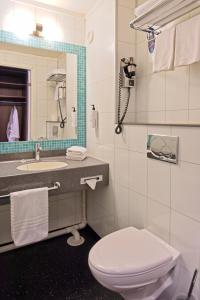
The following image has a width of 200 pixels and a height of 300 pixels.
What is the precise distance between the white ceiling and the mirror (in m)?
0.42

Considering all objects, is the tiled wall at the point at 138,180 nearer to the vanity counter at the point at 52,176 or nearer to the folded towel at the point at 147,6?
the vanity counter at the point at 52,176

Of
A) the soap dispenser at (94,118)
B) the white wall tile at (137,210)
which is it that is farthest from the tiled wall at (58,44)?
the white wall tile at (137,210)

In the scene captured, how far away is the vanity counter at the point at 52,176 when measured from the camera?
4.90 ft

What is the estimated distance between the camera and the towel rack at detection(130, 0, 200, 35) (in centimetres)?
123

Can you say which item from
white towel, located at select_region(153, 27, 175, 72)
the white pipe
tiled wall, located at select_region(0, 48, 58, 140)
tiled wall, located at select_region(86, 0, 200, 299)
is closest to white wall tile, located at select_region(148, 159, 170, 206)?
tiled wall, located at select_region(86, 0, 200, 299)

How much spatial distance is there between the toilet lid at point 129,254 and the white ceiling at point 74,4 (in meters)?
2.00

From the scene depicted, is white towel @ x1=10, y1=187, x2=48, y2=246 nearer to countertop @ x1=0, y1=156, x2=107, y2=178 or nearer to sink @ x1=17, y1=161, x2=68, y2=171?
countertop @ x1=0, y1=156, x2=107, y2=178

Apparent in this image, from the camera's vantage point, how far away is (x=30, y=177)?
1.55 metres

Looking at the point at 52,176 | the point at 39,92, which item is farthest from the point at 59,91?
the point at 52,176

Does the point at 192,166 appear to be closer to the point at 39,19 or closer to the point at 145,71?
the point at 145,71

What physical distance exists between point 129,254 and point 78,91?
1625 millimetres

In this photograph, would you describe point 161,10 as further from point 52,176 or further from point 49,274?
point 49,274

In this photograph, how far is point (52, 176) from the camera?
1620 mm

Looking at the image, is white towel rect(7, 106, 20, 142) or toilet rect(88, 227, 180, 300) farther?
white towel rect(7, 106, 20, 142)
